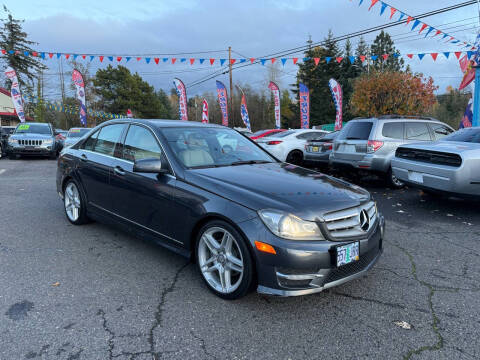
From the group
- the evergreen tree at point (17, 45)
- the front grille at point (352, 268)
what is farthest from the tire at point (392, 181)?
the evergreen tree at point (17, 45)

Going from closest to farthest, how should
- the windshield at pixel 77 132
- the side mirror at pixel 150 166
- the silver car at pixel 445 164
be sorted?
the side mirror at pixel 150 166 < the silver car at pixel 445 164 < the windshield at pixel 77 132

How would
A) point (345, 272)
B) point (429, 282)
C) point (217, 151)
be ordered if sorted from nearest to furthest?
point (345, 272)
point (429, 282)
point (217, 151)

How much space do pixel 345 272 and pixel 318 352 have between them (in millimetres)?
673

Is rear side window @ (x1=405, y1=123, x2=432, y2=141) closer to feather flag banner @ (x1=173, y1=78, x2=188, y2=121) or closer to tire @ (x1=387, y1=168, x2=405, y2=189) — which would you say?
tire @ (x1=387, y1=168, x2=405, y2=189)

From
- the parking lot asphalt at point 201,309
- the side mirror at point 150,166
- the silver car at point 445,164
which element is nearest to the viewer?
the parking lot asphalt at point 201,309

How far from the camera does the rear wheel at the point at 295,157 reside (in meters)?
11.7

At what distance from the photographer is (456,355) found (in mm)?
2260

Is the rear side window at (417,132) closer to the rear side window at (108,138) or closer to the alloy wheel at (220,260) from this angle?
the rear side window at (108,138)

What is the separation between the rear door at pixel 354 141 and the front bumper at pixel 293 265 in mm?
6003

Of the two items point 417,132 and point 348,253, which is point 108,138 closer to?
point 348,253

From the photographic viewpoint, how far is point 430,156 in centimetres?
582

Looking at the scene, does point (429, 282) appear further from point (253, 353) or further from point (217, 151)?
point (217, 151)

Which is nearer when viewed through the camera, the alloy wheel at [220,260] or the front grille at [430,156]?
the alloy wheel at [220,260]

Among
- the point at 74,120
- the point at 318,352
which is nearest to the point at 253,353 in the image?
the point at 318,352
